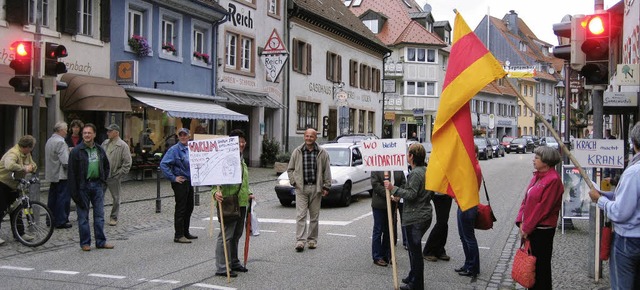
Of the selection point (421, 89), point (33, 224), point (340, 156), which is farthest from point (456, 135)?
point (421, 89)

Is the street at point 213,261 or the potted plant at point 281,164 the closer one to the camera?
the street at point 213,261

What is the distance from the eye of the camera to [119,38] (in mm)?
20141

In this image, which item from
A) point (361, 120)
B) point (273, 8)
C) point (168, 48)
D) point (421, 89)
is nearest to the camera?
point (168, 48)

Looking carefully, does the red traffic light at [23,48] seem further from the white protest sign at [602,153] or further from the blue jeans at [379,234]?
the white protest sign at [602,153]

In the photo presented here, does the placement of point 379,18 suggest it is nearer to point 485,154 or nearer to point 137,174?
point 485,154

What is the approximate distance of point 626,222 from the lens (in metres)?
4.93

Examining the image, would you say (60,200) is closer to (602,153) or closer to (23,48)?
(23,48)

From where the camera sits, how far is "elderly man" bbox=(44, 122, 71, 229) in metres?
11.3

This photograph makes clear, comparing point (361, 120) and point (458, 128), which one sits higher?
point (361, 120)

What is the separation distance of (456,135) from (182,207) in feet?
17.3

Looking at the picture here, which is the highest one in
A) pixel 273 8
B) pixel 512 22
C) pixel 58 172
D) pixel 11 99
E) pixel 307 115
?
pixel 512 22

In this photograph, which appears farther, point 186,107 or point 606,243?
point 186,107

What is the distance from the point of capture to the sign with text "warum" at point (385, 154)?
7.73m

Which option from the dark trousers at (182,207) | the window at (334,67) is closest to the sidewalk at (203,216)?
the dark trousers at (182,207)
